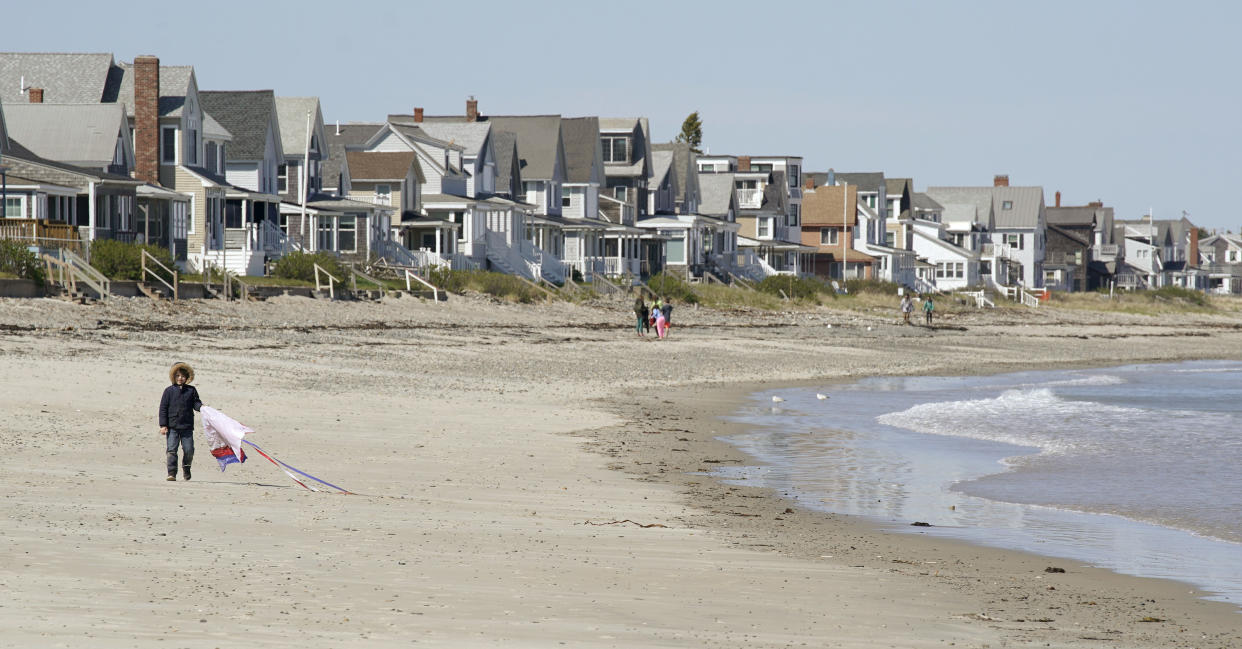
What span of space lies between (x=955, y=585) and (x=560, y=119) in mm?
63999

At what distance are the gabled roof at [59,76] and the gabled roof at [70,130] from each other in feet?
6.83

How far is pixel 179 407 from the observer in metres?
11.9

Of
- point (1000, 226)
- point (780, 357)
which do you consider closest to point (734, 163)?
point (1000, 226)

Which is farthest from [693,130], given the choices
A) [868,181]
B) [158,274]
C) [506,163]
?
[158,274]

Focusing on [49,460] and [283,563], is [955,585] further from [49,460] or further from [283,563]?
[49,460]

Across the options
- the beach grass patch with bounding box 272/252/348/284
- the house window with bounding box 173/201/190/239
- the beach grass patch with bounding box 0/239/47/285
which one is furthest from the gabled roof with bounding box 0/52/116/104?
the beach grass patch with bounding box 0/239/47/285

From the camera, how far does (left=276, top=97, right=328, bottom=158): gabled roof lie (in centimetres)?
5594

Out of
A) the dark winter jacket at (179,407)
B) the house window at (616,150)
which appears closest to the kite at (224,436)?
the dark winter jacket at (179,407)

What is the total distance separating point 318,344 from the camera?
30281 mm

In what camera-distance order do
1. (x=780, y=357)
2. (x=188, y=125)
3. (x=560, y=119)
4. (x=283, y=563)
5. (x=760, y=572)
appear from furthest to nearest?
(x=560, y=119) < (x=188, y=125) < (x=780, y=357) < (x=760, y=572) < (x=283, y=563)

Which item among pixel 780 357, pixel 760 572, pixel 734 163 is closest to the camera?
pixel 760 572

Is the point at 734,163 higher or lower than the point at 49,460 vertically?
higher

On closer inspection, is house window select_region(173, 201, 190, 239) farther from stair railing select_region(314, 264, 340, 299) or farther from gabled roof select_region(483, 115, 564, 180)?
gabled roof select_region(483, 115, 564, 180)

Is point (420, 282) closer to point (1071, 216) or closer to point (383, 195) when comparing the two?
point (383, 195)
